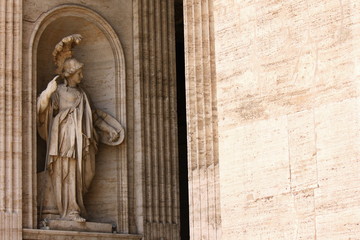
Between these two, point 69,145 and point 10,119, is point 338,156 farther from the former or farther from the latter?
point 69,145

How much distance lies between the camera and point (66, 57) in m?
17.0

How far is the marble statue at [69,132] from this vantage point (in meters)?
16.5

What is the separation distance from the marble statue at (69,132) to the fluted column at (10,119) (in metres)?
0.54

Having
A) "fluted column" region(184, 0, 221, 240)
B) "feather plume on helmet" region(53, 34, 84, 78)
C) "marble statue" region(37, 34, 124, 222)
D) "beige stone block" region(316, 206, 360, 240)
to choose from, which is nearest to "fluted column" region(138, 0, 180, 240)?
"marble statue" region(37, 34, 124, 222)

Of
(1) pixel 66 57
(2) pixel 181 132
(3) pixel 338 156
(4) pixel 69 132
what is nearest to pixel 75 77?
(1) pixel 66 57

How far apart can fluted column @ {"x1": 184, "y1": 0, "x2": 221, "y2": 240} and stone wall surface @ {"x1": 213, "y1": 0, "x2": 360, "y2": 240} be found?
100cm

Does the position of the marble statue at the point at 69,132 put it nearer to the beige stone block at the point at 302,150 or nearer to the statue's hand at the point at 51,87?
the statue's hand at the point at 51,87

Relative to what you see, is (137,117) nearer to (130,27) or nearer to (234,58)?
(130,27)

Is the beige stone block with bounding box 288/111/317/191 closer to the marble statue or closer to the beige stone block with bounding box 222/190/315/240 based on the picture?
the beige stone block with bounding box 222/190/315/240

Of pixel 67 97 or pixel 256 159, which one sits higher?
pixel 67 97

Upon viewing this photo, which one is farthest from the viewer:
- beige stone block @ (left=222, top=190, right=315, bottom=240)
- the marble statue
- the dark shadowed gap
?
the dark shadowed gap

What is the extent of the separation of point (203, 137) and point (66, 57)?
6251 mm

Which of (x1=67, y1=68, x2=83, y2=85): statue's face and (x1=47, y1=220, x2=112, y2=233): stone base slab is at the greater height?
(x1=67, y1=68, x2=83, y2=85): statue's face

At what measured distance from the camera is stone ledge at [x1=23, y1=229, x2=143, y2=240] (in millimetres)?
15812
